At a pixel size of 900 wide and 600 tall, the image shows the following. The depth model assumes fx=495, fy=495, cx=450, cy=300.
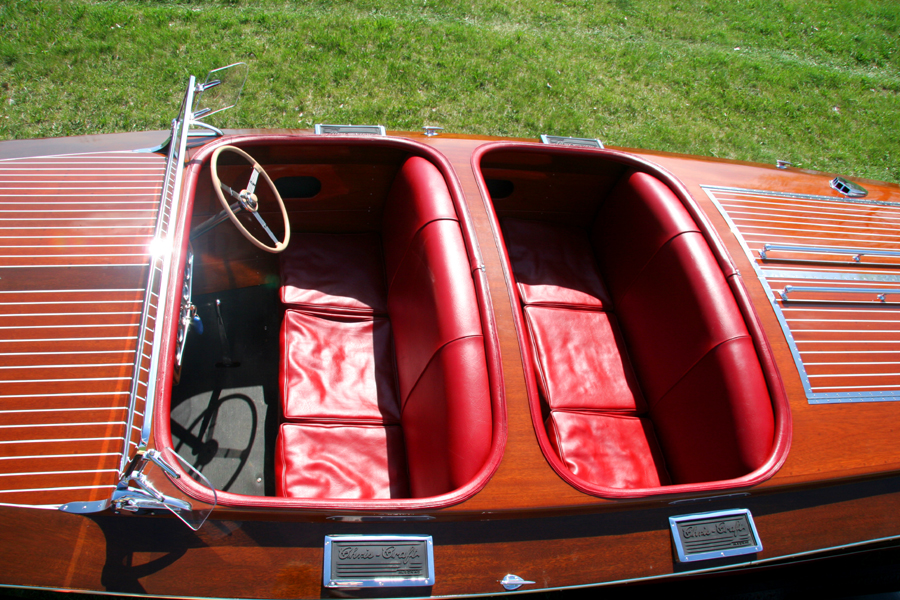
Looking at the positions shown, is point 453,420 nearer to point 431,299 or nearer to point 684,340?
point 431,299

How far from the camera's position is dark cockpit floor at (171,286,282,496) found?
211 cm

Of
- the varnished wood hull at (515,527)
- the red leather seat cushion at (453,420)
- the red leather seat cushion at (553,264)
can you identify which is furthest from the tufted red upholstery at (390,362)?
the red leather seat cushion at (553,264)

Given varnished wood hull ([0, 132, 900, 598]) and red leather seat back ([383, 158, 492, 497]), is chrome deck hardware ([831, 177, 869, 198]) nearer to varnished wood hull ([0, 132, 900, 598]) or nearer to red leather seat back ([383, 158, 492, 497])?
varnished wood hull ([0, 132, 900, 598])

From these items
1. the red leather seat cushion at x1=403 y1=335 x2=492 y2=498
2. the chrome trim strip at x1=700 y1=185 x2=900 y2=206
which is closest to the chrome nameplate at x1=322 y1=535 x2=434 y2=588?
the red leather seat cushion at x1=403 y1=335 x2=492 y2=498

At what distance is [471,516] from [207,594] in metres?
0.76

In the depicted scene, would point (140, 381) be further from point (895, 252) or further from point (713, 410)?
point (895, 252)

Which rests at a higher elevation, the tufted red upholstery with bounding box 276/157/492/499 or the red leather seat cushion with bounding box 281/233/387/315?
the red leather seat cushion with bounding box 281/233/387/315

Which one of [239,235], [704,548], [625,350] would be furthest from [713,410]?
[239,235]

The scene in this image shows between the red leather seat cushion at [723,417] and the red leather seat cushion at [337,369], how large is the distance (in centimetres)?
116

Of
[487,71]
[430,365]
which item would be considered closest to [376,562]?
[430,365]

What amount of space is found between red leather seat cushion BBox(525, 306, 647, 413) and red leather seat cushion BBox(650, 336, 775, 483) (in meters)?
0.28

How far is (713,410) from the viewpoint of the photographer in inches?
70.8

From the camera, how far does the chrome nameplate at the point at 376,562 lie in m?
1.40

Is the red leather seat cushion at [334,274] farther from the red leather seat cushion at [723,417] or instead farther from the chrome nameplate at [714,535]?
the chrome nameplate at [714,535]
